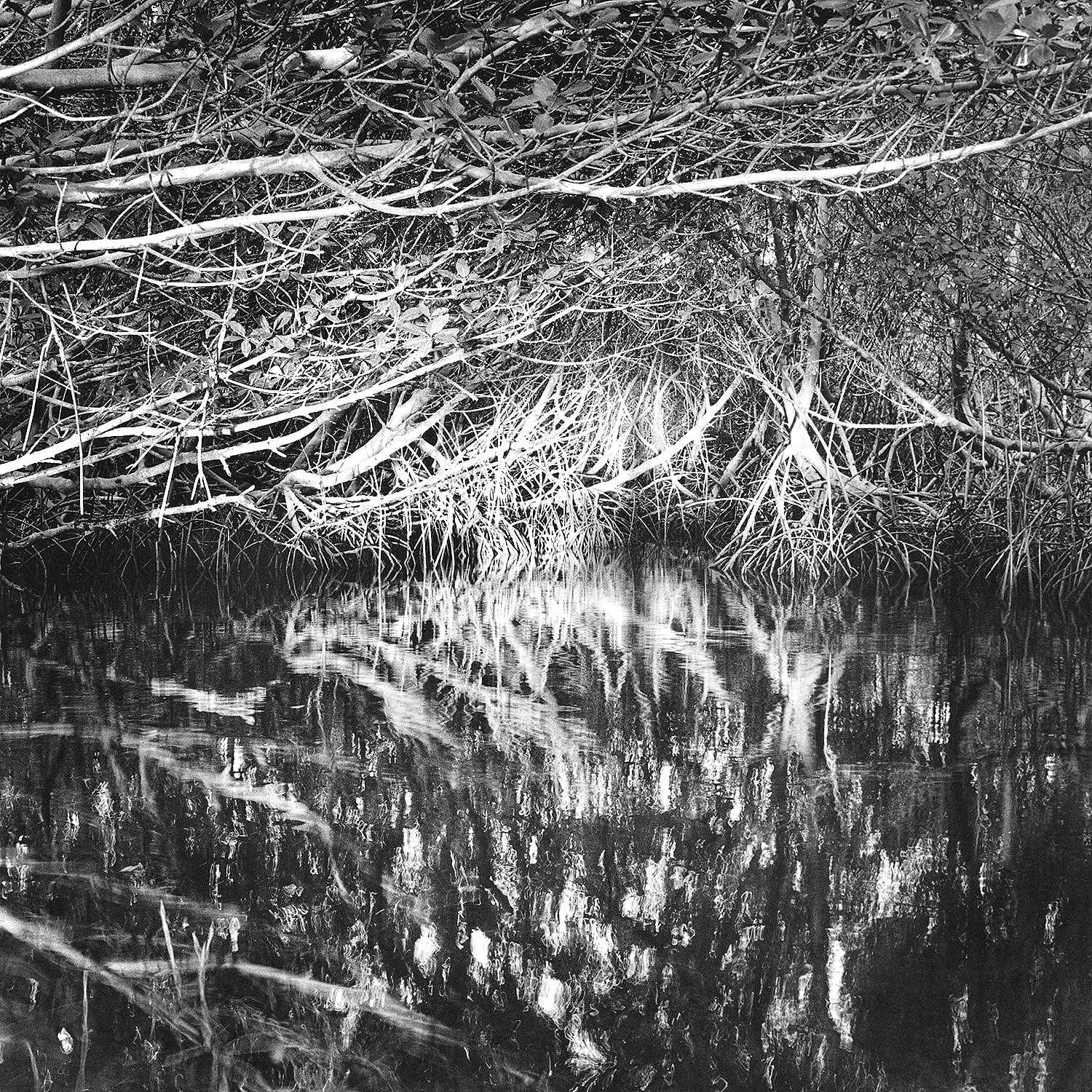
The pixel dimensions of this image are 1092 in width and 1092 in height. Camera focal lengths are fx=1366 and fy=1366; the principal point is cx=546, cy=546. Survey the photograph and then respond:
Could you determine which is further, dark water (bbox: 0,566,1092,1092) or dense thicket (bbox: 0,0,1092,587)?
dense thicket (bbox: 0,0,1092,587)

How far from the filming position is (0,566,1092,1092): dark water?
3.09 meters

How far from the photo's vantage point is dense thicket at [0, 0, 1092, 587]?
650cm

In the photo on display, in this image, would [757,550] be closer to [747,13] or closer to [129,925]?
[747,13]

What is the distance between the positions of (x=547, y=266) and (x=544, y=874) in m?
7.73

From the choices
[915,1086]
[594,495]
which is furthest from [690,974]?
[594,495]

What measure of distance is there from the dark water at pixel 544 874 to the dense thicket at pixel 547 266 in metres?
2.46

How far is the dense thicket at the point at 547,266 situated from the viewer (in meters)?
6.50

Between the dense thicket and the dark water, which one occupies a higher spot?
the dense thicket

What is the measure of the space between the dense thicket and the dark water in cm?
246

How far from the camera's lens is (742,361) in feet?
46.8

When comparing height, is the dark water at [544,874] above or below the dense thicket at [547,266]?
below

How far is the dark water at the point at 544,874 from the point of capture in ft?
10.1

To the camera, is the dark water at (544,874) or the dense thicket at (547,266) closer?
the dark water at (544,874)

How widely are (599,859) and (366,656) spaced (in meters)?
3.99
